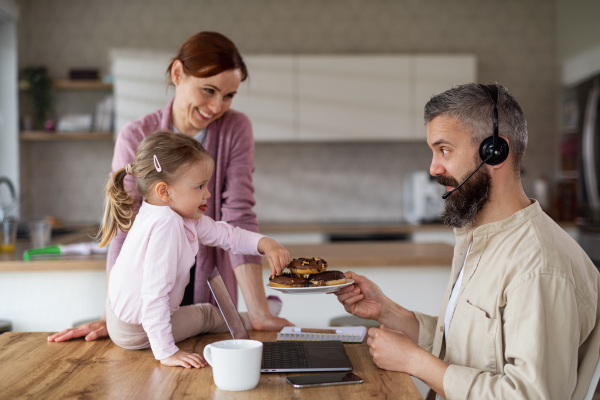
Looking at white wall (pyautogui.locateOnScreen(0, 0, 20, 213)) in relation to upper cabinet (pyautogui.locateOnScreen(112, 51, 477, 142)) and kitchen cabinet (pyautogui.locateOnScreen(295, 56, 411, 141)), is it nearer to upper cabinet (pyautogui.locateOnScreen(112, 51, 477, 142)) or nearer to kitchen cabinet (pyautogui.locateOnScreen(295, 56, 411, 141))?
upper cabinet (pyautogui.locateOnScreen(112, 51, 477, 142))

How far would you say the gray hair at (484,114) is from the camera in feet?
4.10

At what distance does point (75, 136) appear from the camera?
470 cm

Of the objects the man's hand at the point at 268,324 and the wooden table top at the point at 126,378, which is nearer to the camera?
the wooden table top at the point at 126,378

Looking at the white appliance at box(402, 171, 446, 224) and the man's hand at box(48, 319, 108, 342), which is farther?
the white appliance at box(402, 171, 446, 224)

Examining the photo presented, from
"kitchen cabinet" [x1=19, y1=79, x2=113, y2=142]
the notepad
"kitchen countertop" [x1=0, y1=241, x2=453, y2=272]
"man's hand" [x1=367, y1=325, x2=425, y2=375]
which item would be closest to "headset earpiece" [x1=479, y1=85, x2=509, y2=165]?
"man's hand" [x1=367, y1=325, x2=425, y2=375]

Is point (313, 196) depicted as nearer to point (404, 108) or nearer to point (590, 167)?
point (404, 108)

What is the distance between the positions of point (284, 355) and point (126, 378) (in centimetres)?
35

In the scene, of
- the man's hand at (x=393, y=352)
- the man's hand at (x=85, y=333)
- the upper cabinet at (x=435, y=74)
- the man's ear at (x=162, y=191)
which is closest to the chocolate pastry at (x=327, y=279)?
the man's hand at (x=393, y=352)

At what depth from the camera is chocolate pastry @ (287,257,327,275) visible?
150 cm

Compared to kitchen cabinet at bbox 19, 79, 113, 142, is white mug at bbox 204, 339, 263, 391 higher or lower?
lower

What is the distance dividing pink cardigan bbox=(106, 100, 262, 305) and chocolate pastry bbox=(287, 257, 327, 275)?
346mm

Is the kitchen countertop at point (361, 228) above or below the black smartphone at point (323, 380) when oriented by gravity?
above

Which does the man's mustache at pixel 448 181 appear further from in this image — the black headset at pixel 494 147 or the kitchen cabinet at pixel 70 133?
the kitchen cabinet at pixel 70 133

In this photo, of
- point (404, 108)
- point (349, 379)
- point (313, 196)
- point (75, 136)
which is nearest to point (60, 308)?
point (349, 379)
